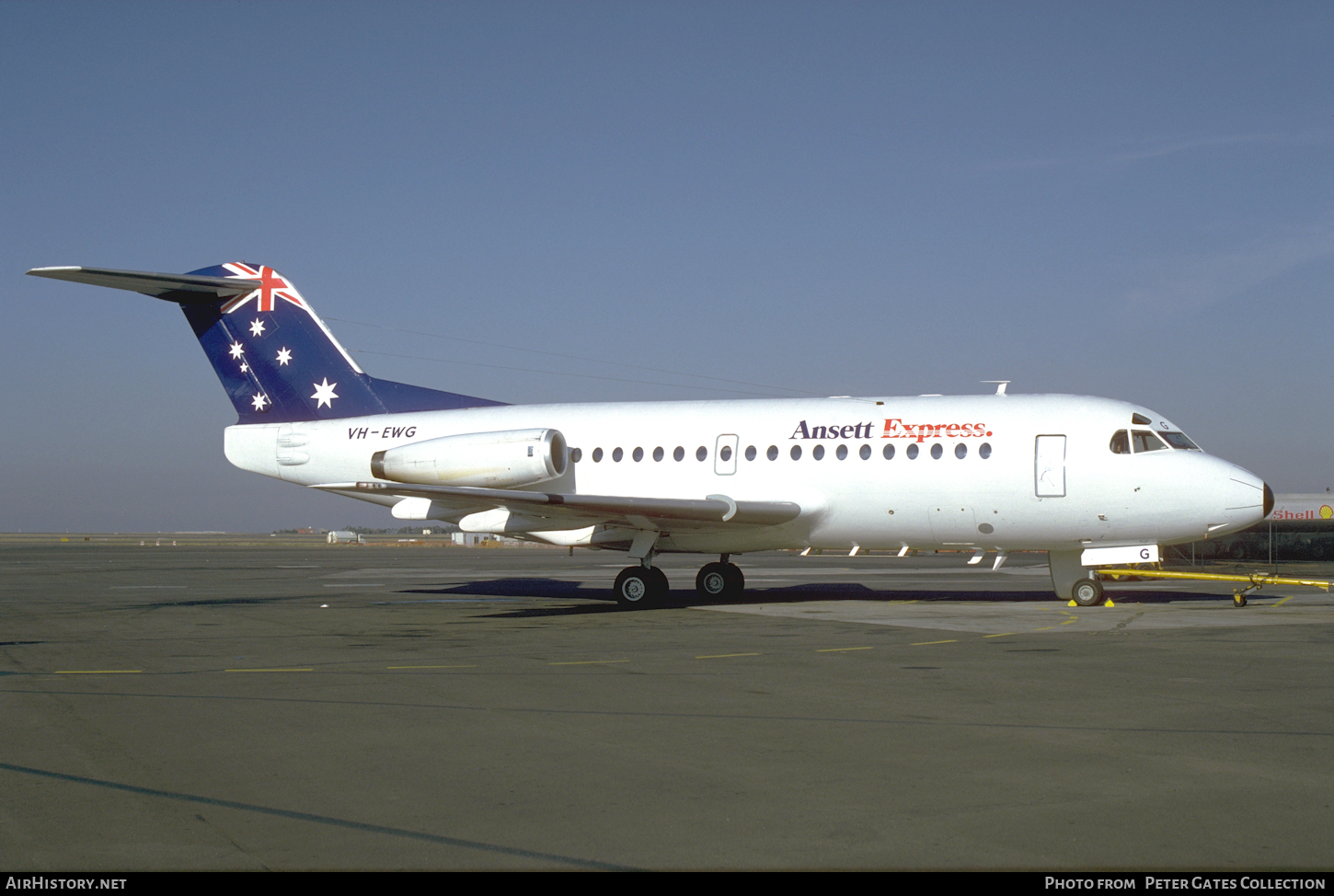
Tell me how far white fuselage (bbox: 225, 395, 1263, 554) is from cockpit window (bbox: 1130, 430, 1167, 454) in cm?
12

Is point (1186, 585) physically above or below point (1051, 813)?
above

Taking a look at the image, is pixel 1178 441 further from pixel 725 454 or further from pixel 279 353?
pixel 279 353

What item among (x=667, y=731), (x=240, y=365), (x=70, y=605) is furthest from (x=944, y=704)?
(x=240, y=365)

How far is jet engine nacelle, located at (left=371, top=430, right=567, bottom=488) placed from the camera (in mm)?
22078

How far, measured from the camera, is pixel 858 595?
2369cm

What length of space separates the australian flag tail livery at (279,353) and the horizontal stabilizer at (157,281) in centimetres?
4

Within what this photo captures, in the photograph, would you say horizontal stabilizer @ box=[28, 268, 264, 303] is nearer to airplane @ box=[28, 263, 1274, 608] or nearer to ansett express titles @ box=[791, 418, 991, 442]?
airplane @ box=[28, 263, 1274, 608]

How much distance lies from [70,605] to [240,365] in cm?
659

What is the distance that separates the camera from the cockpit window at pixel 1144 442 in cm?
1909

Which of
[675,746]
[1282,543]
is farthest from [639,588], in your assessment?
[1282,543]

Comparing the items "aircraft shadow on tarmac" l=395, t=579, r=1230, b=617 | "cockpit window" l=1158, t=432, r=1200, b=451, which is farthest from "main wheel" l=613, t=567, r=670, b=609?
"cockpit window" l=1158, t=432, r=1200, b=451

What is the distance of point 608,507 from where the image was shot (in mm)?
19719

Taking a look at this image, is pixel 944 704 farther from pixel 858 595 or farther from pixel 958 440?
pixel 858 595

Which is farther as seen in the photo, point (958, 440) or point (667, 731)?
→ point (958, 440)
